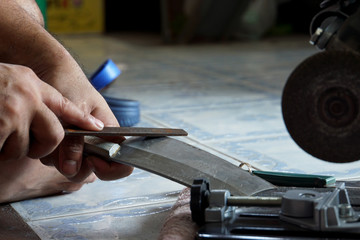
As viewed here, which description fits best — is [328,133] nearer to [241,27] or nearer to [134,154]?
[134,154]

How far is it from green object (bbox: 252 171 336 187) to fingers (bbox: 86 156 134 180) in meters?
0.22

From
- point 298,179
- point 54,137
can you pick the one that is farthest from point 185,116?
point 54,137

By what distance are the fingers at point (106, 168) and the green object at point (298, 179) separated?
218mm

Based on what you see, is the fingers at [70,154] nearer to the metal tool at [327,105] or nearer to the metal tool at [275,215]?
the metal tool at [275,215]

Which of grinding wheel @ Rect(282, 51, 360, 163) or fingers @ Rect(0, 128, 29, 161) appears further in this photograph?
grinding wheel @ Rect(282, 51, 360, 163)

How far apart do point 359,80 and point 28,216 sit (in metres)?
0.57

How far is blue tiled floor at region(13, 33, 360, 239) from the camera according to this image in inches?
40.1

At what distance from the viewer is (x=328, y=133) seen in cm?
103

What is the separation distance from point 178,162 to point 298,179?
0.67 feet

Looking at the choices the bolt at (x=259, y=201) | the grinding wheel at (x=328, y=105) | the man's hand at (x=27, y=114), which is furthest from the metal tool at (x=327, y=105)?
the man's hand at (x=27, y=114)

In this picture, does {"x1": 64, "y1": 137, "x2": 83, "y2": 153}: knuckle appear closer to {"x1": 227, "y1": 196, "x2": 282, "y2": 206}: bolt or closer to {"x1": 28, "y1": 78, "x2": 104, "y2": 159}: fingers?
{"x1": 28, "y1": 78, "x2": 104, "y2": 159}: fingers

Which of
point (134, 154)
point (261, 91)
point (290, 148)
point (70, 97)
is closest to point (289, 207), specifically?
point (134, 154)

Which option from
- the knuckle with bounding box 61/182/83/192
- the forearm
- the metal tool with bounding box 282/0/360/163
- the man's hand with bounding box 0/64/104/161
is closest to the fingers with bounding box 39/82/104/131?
the man's hand with bounding box 0/64/104/161

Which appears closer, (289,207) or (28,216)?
(289,207)
